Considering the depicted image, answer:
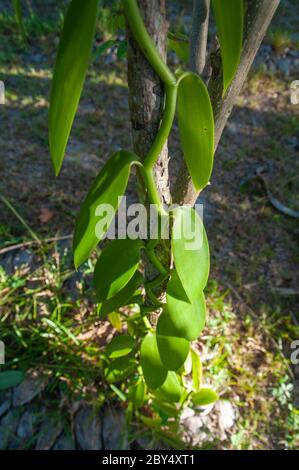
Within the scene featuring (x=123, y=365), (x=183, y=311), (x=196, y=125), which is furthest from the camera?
(x=123, y=365)

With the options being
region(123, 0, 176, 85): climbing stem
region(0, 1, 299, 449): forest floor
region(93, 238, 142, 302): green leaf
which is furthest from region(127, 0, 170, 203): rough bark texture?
region(0, 1, 299, 449): forest floor

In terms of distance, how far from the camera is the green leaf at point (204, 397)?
0.89 m

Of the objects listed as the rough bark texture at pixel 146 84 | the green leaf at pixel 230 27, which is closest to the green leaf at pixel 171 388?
the rough bark texture at pixel 146 84

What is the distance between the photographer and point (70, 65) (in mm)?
312

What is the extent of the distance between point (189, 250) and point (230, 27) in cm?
22

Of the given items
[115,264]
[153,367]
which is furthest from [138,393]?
[115,264]

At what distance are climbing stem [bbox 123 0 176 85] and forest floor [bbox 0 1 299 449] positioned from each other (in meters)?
0.80

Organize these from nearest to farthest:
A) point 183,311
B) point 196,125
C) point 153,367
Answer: point 196,125 < point 183,311 < point 153,367

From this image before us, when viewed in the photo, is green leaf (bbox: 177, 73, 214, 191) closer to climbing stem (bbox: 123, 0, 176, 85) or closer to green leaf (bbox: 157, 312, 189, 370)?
climbing stem (bbox: 123, 0, 176, 85)

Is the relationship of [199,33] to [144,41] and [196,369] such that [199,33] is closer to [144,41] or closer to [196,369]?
[144,41]

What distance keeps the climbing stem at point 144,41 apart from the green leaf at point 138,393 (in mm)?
702

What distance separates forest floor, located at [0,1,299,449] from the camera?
3.34 feet
